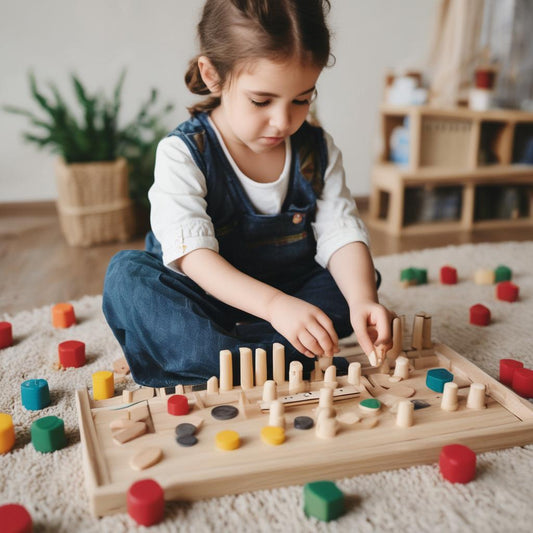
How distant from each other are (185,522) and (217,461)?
74mm

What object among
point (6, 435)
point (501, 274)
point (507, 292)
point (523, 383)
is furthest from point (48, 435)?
point (501, 274)

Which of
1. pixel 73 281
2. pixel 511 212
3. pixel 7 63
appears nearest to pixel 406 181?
pixel 511 212

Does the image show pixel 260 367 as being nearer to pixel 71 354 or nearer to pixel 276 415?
pixel 276 415

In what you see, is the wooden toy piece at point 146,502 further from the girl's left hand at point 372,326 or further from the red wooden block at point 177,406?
the girl's left hand at point 372,326

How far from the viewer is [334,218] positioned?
39.4 inches

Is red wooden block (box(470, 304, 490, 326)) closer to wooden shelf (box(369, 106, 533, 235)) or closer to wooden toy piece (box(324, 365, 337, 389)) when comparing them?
wooden toy piece (box(324, 365, 337, 389))

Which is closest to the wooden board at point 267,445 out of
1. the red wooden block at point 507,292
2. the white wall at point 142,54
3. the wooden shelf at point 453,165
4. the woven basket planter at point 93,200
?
the red wooden block at point 507,292

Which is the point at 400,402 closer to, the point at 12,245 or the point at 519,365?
the point at 519,365

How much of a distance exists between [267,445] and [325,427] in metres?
0.07

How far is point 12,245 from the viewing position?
1772 mm

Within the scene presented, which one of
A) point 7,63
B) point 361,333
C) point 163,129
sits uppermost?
point 7,63

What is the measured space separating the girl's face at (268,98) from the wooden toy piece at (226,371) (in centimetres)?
31

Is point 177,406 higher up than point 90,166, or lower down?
lower down

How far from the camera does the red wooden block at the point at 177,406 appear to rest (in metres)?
0.73
